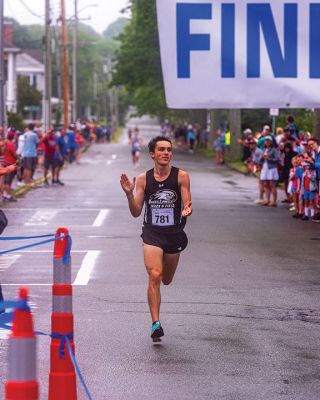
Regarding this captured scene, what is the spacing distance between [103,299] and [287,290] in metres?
2.22

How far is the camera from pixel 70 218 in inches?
949

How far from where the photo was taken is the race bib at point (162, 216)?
10.4 metres

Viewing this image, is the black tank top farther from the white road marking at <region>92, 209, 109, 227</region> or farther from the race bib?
the white road marking at <region>92, 209, 109, 227</region>

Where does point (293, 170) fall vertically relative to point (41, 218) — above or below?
above

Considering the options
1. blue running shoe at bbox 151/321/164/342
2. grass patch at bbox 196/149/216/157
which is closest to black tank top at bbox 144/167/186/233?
blue running shoe at bbox 151/321/164/342

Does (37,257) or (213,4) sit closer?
(213,4)

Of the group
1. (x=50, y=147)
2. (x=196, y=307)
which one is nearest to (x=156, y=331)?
(x=196, y=307)

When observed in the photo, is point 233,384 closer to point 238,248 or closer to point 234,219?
point 238,248

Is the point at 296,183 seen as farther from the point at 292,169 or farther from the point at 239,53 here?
the point at 239,53

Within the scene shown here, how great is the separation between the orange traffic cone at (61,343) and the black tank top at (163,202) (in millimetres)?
2830

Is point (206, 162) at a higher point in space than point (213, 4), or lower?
lower

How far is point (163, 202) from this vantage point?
34.2 feet

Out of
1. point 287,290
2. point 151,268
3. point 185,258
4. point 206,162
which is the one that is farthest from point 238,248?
point 206,162

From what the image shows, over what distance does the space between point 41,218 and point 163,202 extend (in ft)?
45.4
